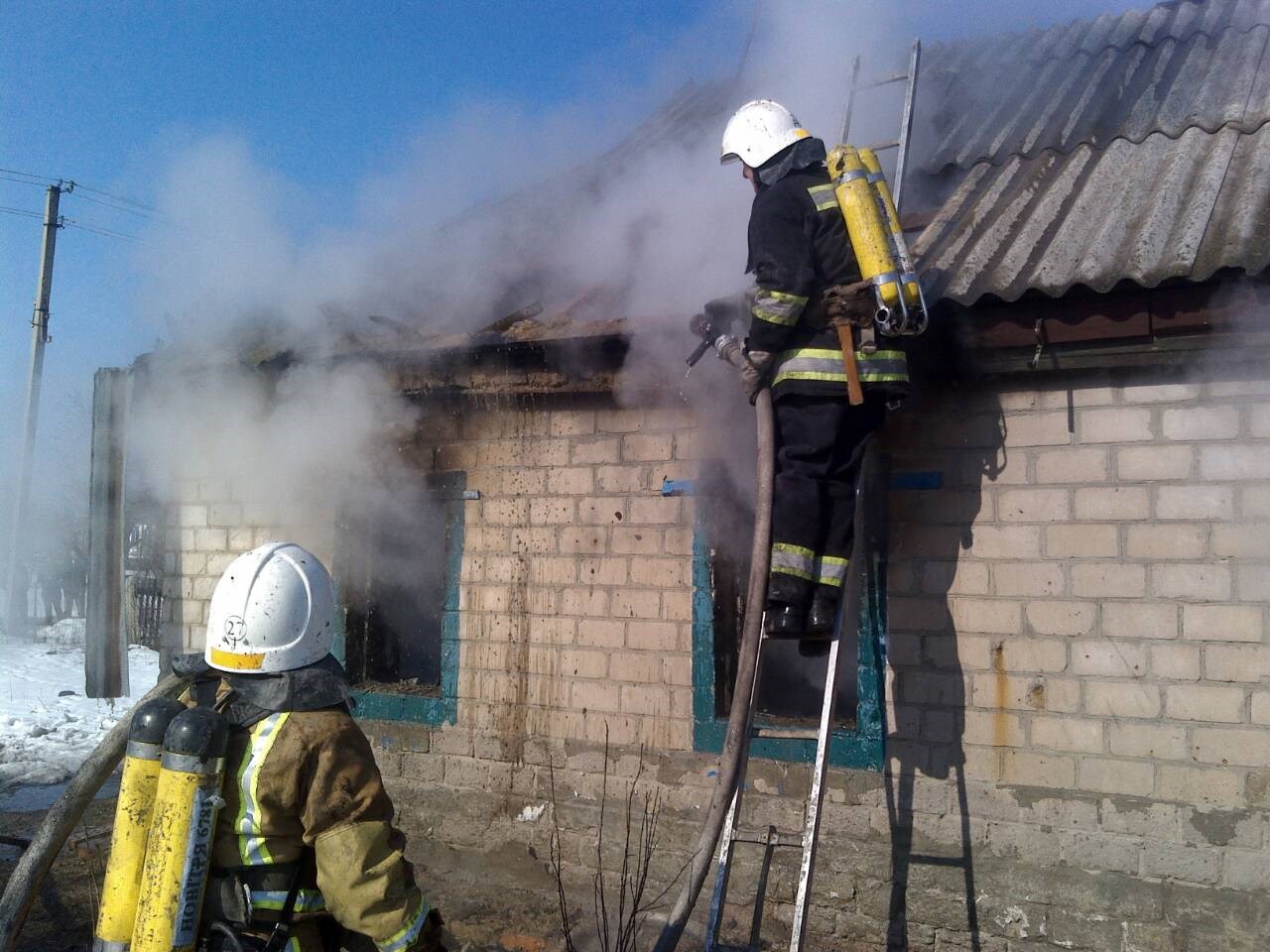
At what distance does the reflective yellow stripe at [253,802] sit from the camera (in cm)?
233

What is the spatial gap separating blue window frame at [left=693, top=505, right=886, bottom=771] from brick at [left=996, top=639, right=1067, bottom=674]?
22.0 inches

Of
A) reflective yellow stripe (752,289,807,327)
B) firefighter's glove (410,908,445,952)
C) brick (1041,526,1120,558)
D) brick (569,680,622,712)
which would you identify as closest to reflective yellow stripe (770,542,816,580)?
reflective yellow stripe (752,289,807,327)

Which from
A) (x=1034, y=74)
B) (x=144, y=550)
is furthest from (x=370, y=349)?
(x=144, y=550)

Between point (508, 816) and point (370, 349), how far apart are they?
3000 mm

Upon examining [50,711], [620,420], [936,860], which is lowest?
[50,711]

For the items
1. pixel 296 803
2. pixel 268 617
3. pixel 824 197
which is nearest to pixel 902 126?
pixel 824 197

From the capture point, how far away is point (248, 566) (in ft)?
8.61

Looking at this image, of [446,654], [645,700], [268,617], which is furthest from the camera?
[446,654]

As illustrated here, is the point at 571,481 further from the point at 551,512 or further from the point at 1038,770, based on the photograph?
the point at 1038,770

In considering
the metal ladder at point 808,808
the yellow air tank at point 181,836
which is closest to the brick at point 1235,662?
the metal ladder at point 808,808

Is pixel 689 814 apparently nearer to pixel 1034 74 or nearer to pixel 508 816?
pixel 508 816

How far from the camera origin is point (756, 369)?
144 inches

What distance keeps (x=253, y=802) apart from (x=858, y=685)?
3.12 meters

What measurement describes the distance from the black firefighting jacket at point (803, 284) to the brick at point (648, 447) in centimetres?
162
